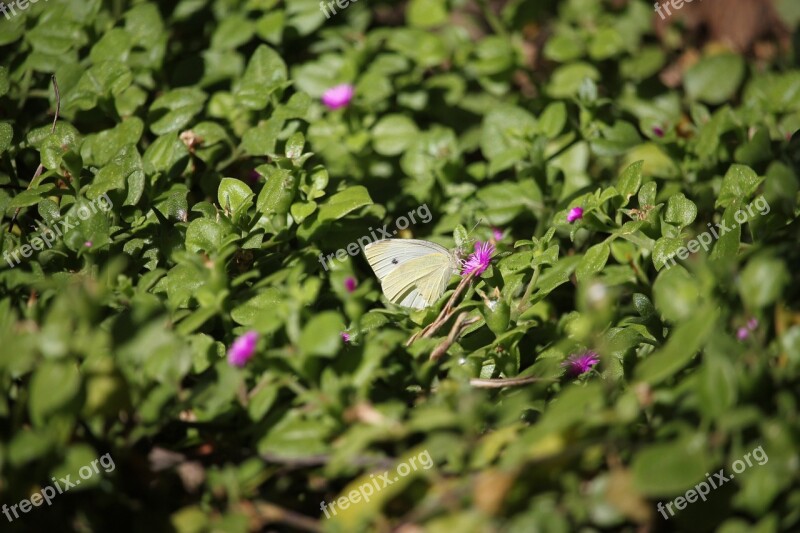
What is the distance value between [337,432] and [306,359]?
0.45ft

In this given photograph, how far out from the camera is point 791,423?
1.03m

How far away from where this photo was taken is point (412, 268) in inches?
77.9

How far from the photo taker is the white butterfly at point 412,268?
77.3 inches

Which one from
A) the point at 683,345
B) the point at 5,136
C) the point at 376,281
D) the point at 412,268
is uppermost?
the point at 683,345

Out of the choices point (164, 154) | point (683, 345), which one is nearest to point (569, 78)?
point (164, 154)

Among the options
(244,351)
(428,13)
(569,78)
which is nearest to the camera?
(244,351)

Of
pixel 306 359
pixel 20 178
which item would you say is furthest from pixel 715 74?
pixel 20 178

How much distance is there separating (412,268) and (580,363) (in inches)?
20.8

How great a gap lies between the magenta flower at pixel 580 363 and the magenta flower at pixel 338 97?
1269 mm

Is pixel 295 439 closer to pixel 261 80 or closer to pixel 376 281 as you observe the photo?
pixel 376 281

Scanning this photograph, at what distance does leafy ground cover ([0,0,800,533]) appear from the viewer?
3.59 feet

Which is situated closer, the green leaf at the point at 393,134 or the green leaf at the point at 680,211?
the green leaf at the point at 680,211

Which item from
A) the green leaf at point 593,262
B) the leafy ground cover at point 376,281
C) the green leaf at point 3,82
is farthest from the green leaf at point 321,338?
the green leaf at point 3,82

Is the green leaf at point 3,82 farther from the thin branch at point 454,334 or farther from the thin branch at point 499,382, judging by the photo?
the thin branch at point 499,382
